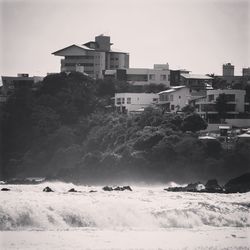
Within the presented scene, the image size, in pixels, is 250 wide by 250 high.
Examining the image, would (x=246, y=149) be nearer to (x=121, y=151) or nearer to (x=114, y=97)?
(x=121, y=151)

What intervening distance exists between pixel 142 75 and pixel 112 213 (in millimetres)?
60207

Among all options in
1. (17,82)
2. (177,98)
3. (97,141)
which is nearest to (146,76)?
(177,98)

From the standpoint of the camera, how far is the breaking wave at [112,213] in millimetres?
25000

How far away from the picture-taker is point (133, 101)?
7675cm

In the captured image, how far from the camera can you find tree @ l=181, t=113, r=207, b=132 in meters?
64.4

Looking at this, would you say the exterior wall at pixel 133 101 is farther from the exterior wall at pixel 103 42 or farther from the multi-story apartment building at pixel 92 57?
the exterior wall at pixel 103 42

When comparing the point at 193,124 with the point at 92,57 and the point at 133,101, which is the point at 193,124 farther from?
the point at 92,57

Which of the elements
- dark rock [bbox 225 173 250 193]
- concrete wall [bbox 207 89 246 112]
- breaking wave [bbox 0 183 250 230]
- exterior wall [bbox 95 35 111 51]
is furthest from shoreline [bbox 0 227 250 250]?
exterior wall [bbox 95 35 111 51]

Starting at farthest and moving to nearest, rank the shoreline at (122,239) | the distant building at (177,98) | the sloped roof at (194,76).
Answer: the sloped roof at (194,76) → the distant building at (177,98) → the shoreline at (122,239)

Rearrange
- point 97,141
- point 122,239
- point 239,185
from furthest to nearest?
1. point 97,141
2. point 239,185
3. point 122,239

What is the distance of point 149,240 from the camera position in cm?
2319

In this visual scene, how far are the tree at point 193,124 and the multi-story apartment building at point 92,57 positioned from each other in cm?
2548

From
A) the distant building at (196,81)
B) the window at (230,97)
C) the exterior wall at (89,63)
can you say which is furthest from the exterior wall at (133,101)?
the exterior wall at (89,63)

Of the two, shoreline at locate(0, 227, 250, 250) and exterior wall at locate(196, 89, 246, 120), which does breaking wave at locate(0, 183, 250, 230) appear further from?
exterior wall at locate(196, 89, 246, 120)
